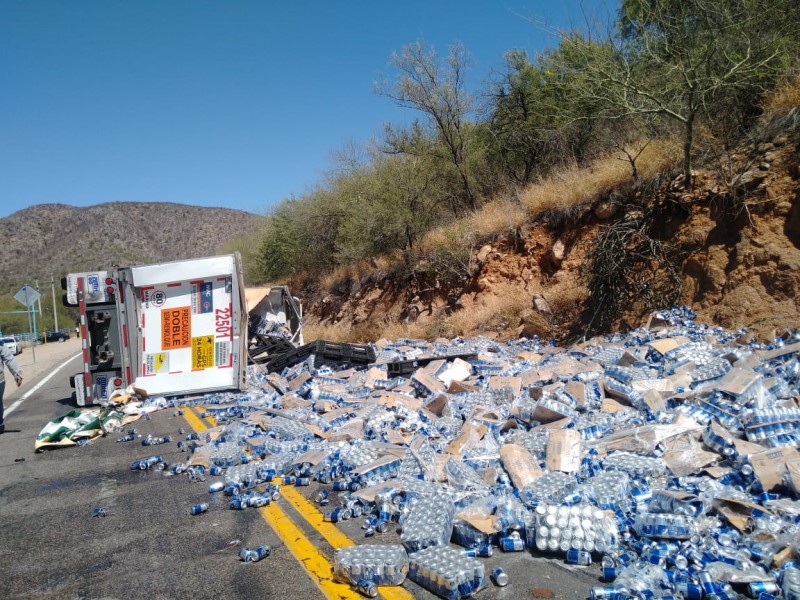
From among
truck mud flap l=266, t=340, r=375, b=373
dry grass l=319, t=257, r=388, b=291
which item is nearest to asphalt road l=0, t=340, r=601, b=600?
truck mud flap l=266, t=340, r=375, b=373

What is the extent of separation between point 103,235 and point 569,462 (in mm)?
109786

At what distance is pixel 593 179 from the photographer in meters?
14.6

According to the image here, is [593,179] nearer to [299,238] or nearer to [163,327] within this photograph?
[163,327]

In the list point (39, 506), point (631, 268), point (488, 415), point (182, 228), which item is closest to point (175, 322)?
point (39, 506)

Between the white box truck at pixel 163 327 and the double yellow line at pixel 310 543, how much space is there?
5.58m

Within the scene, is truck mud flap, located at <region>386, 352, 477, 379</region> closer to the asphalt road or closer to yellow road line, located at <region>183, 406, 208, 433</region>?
yellow road line, located at <region>183, 406, 208, 433</region>

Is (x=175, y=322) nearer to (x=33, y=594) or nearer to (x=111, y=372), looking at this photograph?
(x=111, y=372)

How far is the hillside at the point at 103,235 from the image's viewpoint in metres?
93.2

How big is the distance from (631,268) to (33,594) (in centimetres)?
1034

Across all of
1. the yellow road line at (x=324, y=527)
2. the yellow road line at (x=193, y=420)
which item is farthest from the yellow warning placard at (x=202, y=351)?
the yellow road line at (x=324, y=527)

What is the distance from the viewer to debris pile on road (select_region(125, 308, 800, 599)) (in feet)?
12.2

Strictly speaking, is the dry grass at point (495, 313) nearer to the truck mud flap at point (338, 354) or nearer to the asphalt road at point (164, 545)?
the truck mud flap at point (338, 354)

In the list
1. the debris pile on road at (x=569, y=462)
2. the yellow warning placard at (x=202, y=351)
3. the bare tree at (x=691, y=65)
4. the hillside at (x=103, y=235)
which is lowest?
the debris pile on road at (x=569, y=462)

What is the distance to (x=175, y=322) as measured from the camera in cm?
1080
